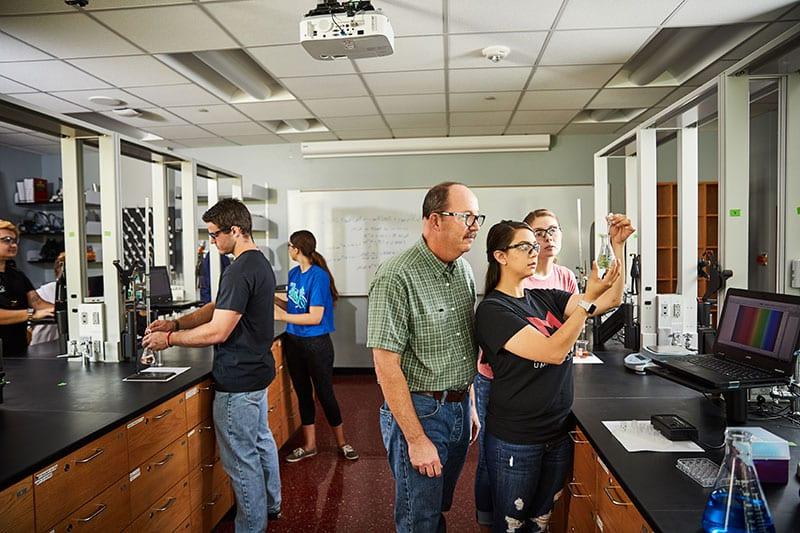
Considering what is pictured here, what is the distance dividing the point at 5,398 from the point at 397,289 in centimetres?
170

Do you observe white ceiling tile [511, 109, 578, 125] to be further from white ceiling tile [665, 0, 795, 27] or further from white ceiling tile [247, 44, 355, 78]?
white ceiling tile [247, 44, 355, 78]

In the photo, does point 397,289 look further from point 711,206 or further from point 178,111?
point 711,206

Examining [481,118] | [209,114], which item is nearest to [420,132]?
[481,118]

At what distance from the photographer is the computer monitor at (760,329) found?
5.47 feet

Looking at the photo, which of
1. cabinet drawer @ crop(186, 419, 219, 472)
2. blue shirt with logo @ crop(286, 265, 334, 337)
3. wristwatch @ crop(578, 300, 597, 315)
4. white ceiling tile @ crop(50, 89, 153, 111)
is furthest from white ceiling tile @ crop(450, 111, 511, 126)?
wristwatch @ crop(578, 300, 597, 315)

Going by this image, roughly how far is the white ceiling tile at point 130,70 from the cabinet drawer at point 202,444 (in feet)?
8.01

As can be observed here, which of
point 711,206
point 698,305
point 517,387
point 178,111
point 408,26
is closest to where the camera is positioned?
point 517,387

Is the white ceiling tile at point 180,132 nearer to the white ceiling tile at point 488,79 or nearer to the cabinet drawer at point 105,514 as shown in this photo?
the white ceiling tile at point 488,79

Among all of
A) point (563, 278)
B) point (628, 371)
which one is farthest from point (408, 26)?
point (628, 371)

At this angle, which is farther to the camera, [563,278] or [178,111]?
[178,111]

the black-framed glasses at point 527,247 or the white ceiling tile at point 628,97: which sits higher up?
the white ceiling tile at point 628,97

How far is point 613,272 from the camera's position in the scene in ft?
5.07

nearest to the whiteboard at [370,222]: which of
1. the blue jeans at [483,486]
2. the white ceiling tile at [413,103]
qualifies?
the white ceiling tile at [413,103]

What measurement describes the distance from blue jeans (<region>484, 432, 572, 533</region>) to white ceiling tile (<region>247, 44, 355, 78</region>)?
8.88 feet
